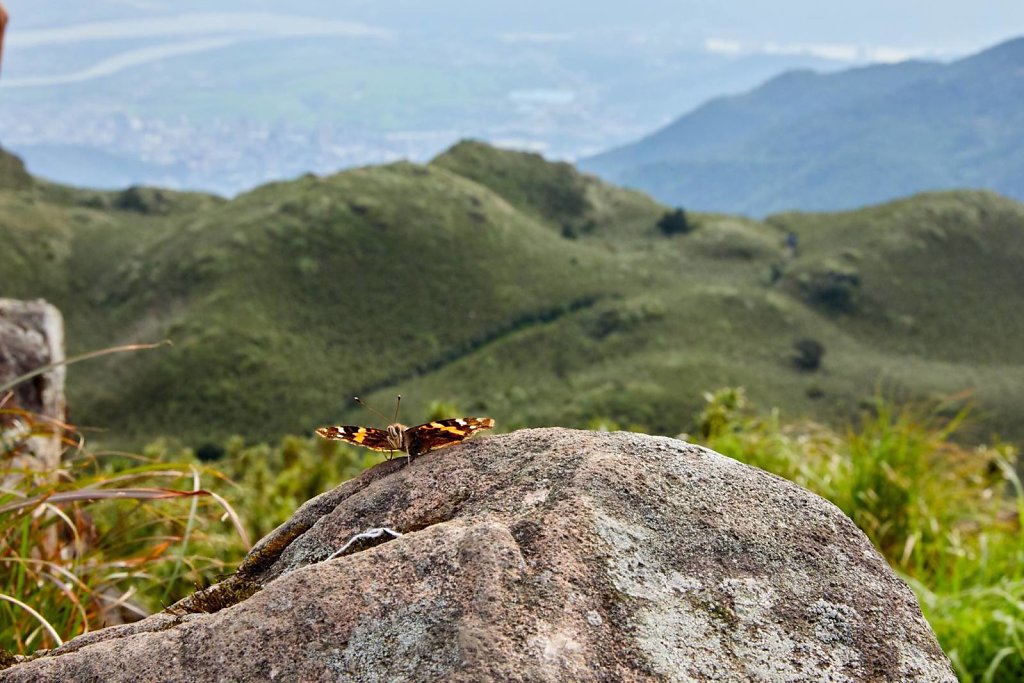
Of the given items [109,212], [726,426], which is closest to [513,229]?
[109,212]

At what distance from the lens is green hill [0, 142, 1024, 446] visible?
8219 centimetres

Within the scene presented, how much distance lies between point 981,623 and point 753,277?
111m

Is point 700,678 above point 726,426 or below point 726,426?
above

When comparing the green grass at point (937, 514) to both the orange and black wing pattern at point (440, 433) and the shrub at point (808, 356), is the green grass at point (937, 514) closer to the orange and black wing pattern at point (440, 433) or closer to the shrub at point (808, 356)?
the orange and black wing pattern at point (440, 433)

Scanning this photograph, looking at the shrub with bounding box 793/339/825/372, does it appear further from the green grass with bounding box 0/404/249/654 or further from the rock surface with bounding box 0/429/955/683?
the rock surface with bounding box 0/429/955/683

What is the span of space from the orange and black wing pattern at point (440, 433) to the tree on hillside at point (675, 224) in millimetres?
127701

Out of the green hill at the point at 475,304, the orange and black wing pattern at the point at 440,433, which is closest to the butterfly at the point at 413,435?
the orange and black wing pattern at the point at 440,433

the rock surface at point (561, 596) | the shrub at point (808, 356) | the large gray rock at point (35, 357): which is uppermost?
the rock surface at point (561, 596)

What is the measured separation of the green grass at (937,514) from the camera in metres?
6.50

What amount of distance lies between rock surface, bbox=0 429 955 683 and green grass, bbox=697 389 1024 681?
420 centimetres

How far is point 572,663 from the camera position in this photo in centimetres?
225

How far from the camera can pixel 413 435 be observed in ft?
10.7

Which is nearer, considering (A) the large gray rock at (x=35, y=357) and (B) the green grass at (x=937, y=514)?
(B) the green grass at (x=937, y=514)

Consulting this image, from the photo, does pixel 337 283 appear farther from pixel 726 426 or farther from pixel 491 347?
pixel 726 426
